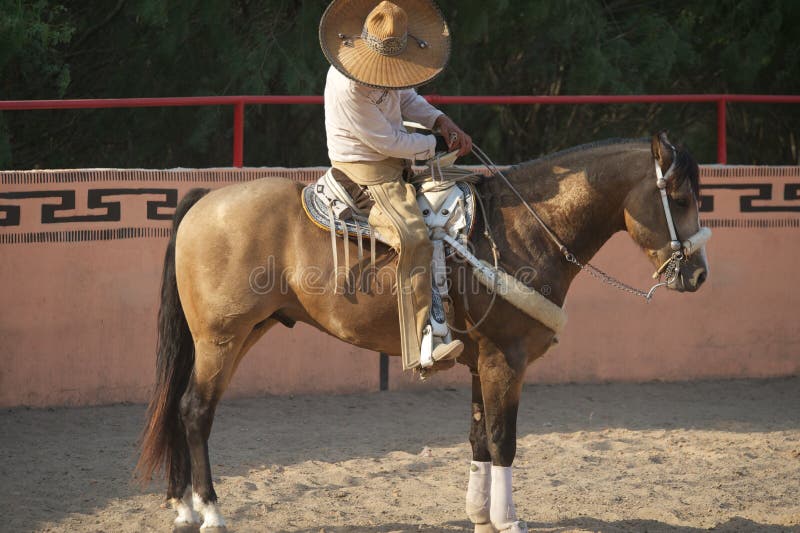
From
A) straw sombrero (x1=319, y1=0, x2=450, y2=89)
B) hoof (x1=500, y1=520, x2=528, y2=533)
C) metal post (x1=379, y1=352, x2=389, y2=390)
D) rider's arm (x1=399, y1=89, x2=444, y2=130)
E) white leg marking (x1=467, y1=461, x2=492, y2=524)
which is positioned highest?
straw sombrero (x1=319, y1=0, x2=450, y2=89)

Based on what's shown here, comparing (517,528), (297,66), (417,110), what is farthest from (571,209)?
(297,66)

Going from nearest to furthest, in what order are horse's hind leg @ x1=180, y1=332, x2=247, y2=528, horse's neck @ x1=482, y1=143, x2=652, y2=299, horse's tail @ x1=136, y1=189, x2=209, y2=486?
horse's neck @ x1=482, y1=143, x2=652, y2=299, horse's hind leg @ x1=180, y1=332, x2=247, y2=528, horse's tail @ x1=136, y1=189, x2=209, y2=486

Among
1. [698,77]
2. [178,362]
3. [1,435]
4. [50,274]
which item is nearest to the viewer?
[178,362]

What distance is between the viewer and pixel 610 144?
15.9 feet

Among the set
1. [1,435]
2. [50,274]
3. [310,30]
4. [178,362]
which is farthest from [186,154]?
[178,362]

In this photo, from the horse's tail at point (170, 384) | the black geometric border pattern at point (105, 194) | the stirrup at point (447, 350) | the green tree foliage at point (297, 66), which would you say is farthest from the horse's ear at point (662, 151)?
the green tree foliage at point (297, 66)

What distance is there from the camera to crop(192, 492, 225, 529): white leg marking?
483 cm

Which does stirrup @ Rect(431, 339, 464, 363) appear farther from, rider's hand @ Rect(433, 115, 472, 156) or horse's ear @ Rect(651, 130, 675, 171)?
horse's ear @ Rect(651, 130, 675, 171)

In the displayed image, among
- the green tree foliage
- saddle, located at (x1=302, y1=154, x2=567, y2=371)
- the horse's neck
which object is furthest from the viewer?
the green tree foliage

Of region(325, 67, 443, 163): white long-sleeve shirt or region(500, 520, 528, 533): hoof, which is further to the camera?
region(500, 520, 528, 533): hoof

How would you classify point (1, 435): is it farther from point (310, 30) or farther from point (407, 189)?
point (310, 30)

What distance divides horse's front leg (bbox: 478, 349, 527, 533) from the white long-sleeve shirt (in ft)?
3.39

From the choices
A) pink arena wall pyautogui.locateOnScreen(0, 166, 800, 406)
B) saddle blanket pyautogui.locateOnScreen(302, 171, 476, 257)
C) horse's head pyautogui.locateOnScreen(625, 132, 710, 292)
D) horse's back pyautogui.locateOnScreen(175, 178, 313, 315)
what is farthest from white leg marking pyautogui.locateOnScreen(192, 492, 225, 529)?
horse's head pyautogui.locateOnScreen(625, 132, 710, 292)

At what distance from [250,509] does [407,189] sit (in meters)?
1.90
